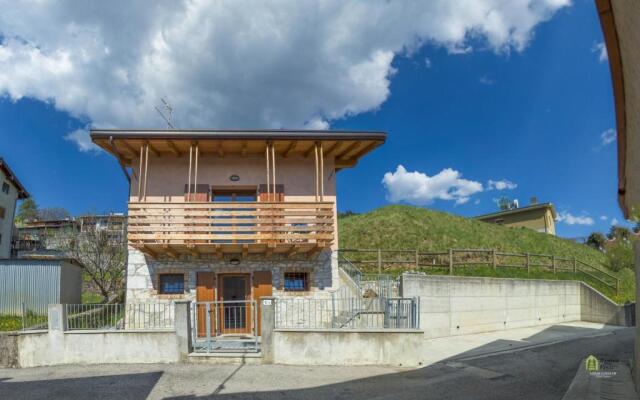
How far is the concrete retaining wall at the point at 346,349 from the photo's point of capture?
1129 centimetres

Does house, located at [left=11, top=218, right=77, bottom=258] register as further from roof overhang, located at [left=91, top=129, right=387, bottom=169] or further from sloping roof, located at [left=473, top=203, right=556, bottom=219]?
sloping roof, located at [left=473, top=203, right=556, bottom=219]

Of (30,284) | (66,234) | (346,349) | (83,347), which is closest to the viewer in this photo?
(346,349)

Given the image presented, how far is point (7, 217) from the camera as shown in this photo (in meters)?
34.0

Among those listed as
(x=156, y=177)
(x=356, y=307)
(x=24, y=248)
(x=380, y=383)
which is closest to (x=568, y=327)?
(x=356, y=307)

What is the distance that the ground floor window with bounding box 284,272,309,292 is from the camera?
15812 millimetres

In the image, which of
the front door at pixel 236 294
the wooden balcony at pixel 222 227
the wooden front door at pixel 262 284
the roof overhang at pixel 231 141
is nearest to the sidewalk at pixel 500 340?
the wooden balcony at pixel 222 227

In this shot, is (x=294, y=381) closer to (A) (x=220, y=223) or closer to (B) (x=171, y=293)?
(A) (x=220, y=223)

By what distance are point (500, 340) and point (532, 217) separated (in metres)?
29.9

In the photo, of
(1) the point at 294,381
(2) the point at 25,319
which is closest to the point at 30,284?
(2) the point at 25,319

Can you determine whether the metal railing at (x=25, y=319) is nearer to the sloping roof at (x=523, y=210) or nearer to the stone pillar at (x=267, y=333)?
the stone pillar at (x=267, y=333)

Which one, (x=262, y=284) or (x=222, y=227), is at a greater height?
(x=222, y=227)

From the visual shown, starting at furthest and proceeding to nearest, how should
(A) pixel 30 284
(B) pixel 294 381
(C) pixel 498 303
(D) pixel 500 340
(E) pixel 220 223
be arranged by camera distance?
(C) pixel 498 303, (A) pixel 30 284, (D) pixel 500 340, (E) pixel 220 223, (B) pixel 294 381

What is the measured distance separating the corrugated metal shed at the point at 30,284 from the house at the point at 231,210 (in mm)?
4121

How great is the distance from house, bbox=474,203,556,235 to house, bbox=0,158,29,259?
43.8 meters
